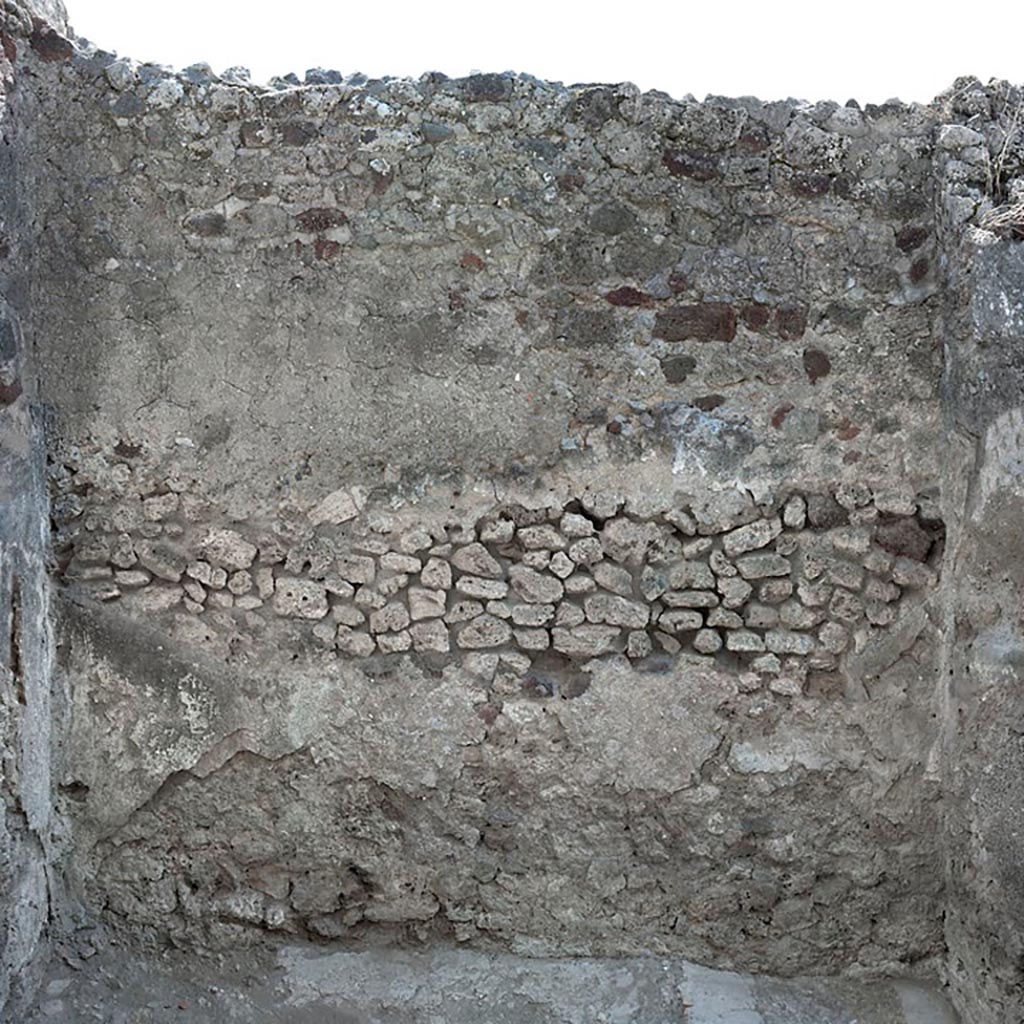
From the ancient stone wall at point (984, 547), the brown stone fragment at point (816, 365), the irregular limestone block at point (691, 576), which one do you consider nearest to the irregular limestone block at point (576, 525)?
the irregular limestone block at point (691, 576)

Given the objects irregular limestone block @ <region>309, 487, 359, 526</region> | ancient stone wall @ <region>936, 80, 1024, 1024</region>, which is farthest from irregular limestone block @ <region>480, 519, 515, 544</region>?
ancient stone wall @ <region>936, 80, 1024, 1024</region>

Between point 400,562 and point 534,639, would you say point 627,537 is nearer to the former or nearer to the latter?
point 534,639

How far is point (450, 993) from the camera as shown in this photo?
3025 mm

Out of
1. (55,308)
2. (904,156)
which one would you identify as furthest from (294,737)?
(904,156)

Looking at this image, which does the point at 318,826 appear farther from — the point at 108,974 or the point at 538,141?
the point at 538,141

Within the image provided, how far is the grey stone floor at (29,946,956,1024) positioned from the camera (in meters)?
2.96

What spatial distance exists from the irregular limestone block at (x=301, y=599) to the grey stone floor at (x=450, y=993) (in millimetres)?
859

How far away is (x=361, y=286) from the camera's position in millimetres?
3018

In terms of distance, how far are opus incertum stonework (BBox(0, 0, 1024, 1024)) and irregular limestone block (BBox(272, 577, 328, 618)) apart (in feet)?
0.04

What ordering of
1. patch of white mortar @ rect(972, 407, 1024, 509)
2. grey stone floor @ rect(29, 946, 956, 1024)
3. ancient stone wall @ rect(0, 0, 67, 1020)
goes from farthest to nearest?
grey stone floor @ rect(29, 946, 956, 1024) < ancient stone wall @ rect(0, 0, 67, 1020) < patch of white mortar @ rect(972, 407, 1024, 509)

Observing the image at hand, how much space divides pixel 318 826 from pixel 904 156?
2183mm

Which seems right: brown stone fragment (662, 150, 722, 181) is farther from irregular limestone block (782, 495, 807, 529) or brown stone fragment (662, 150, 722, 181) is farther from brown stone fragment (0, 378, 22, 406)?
brown stone fragment (0, 378, 22, 406)

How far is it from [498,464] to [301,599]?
58cm

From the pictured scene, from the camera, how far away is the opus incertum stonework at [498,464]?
3.00 meters
